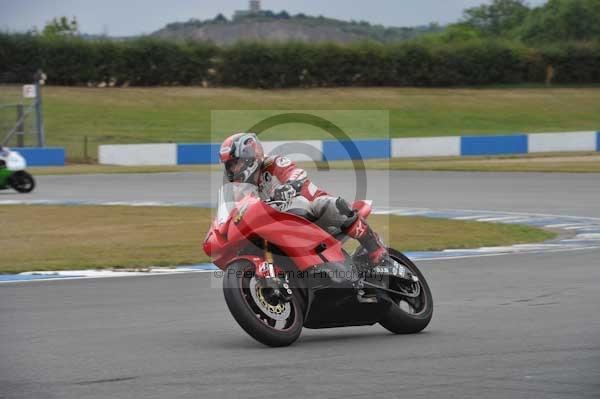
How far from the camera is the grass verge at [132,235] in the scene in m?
11.7

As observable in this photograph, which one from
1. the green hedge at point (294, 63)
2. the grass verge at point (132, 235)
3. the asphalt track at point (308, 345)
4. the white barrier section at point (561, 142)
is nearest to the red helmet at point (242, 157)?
the asphalt track at point (308, 345)

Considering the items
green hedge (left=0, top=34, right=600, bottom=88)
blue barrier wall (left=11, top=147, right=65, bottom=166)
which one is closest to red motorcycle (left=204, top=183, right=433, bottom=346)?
blue barrier wall (left=11, top=147, right=65, bottom=166)

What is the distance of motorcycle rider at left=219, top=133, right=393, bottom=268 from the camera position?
613cm

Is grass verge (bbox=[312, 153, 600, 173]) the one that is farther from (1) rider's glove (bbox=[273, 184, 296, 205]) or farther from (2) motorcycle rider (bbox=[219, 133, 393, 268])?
(1) rider's glove (bbox=[273, 184, 296, 205])

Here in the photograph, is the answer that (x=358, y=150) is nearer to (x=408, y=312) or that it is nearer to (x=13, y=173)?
(x=13, y=173)

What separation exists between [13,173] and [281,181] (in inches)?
637

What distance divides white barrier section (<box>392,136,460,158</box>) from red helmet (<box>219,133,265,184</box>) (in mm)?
29251

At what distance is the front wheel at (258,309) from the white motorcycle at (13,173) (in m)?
15.8

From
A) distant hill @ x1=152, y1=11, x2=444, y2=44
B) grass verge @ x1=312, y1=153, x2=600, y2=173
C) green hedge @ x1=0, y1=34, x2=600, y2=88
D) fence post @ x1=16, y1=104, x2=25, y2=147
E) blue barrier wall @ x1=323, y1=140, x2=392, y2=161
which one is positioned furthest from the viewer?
distant hill @ x1=152, y1=11, x2=444, y2=44

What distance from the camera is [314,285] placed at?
631 cm

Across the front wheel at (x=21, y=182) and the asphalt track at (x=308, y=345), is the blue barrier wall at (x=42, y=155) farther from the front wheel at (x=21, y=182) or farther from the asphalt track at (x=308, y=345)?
the asphalt track at (x=308, y=345)

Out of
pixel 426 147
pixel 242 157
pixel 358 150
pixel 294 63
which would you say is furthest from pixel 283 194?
pixel 294 63

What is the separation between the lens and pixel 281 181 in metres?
6.26

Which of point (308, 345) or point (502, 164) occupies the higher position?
point (308, 345)
